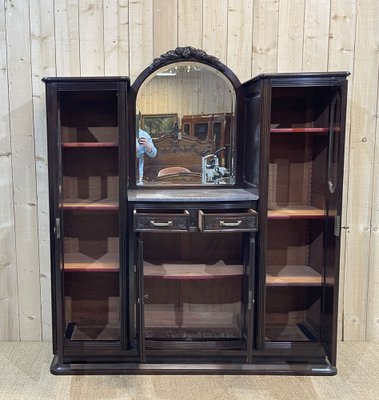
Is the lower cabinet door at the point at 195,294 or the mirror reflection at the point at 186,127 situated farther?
the mirror reflection at the point at 186,127

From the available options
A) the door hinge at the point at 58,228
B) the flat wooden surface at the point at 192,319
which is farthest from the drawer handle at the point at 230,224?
the door hinge at the point at 58,228

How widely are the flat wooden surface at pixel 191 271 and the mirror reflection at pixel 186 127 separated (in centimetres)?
50

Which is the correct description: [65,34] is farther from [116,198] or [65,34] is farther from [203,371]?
[203,371]

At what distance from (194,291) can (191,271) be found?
0.98 ft

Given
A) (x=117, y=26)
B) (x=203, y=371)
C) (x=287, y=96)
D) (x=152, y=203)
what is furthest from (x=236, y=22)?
(x=203, y=371)

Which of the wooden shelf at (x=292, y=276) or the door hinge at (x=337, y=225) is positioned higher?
the door hinge at (x=337, y=225)

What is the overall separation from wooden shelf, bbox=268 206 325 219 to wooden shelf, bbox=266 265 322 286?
35 cm

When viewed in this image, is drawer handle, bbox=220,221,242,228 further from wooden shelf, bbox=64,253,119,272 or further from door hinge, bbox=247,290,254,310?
wooden shelf, bbox=64,253,119,272

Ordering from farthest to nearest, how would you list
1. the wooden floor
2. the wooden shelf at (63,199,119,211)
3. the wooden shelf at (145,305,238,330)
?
the wooden shelf at (145,305,238,330), the wooden shelf at (63,199,119,211), the wooden floor

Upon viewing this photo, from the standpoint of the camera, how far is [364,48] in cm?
247

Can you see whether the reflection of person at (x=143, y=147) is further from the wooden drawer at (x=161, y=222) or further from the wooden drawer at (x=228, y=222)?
the wooden drawer at (x=228, y=222)

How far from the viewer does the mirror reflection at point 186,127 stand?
2406 mm

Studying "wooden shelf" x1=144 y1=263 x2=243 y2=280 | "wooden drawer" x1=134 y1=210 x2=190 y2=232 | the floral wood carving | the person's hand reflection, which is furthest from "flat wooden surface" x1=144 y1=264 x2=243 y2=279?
the floral wood carving

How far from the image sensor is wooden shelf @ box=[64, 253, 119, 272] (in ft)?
7.47
